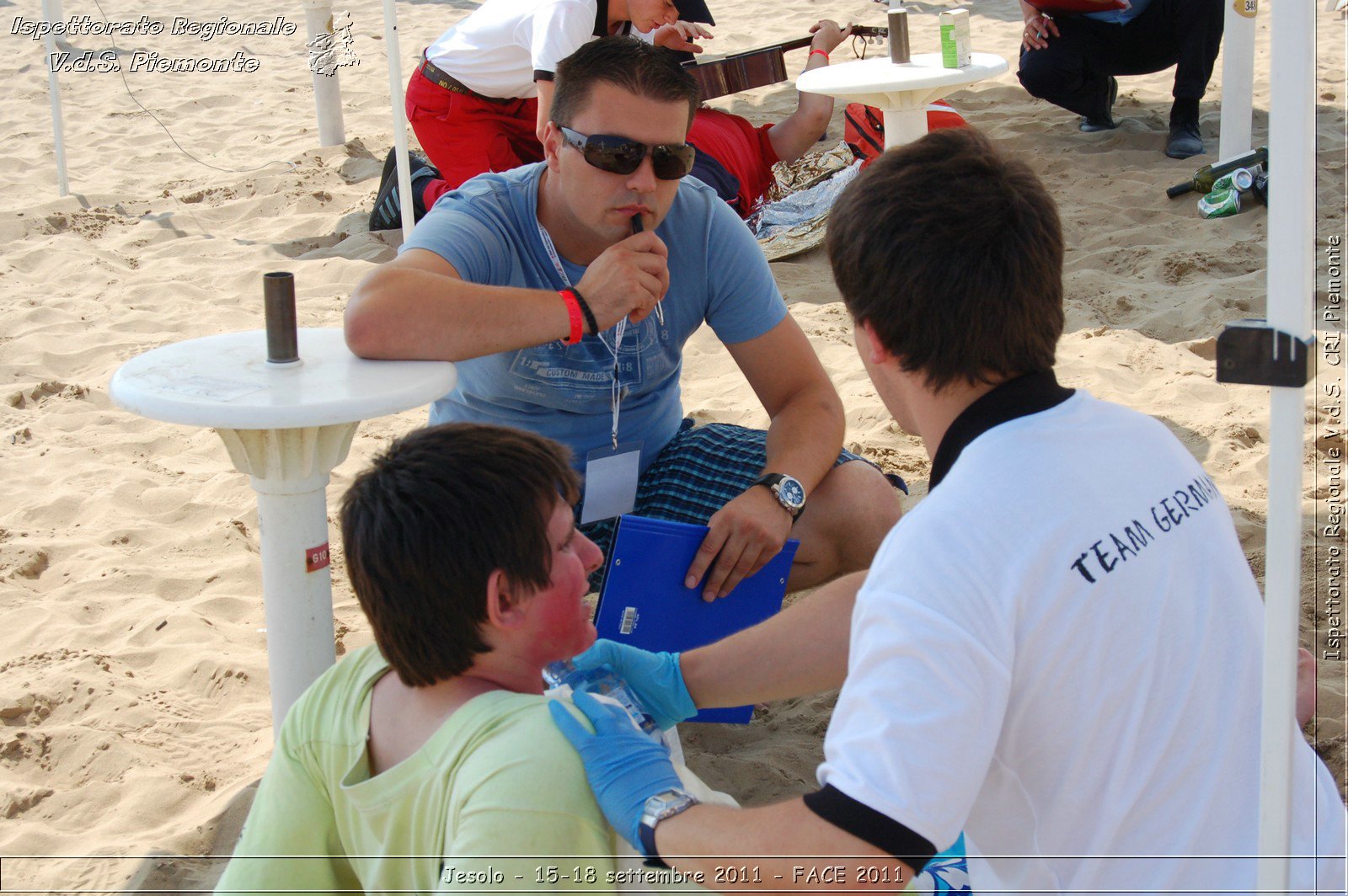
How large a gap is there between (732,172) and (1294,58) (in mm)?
3939

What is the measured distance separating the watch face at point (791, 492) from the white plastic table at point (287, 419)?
0.64 metres

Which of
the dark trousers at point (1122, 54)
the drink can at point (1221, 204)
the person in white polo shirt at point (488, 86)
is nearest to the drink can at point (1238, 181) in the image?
the drink can at point (1221, 204)

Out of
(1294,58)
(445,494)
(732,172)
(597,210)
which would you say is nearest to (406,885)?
(445,494)

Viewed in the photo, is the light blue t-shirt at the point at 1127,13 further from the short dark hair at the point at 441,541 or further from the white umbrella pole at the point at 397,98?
the short dark hair at the point at 441,541

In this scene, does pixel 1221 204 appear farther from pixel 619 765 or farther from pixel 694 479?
pixel 619 765

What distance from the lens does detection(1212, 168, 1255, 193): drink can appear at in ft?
14.1

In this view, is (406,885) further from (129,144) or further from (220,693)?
(129,144)

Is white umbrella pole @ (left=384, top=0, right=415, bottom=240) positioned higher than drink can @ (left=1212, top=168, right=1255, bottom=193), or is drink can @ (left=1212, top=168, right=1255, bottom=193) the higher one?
white umbrella pole @ (left=384, top=0, right=415, bottom=240)

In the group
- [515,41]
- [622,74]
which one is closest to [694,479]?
[622,74]

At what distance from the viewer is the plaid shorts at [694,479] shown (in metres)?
2.33

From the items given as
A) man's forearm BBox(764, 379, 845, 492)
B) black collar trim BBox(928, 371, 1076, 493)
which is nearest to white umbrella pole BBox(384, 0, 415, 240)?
man's forearm BBox(764, 379, 845, 492)

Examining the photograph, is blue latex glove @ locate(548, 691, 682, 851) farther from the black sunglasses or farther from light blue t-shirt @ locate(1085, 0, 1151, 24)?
light blue t-shirt @ locate(1085, 0, 1151, 24)

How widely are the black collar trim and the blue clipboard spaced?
79 cm

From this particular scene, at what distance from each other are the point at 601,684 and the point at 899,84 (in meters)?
2.79
